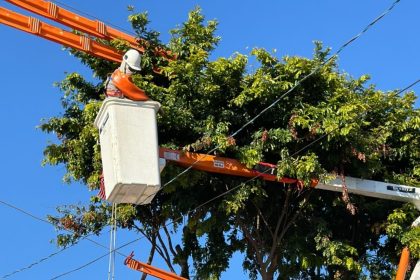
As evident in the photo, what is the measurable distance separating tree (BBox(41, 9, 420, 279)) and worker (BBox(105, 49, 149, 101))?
10.3 feet

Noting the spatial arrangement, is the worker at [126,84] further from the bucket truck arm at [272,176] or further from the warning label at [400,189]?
the warning label at [400,189]

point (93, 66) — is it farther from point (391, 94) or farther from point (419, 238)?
point (419, 238)

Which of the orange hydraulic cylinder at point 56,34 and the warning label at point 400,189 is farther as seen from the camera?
the warning label at point 400,189

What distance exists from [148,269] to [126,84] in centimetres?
531

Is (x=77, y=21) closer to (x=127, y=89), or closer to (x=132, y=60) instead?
(x=132, y=60)

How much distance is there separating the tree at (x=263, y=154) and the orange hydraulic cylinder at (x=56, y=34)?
35 centimetres

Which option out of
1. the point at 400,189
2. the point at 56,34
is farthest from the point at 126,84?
the point at 400,189

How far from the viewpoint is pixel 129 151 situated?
11.8m

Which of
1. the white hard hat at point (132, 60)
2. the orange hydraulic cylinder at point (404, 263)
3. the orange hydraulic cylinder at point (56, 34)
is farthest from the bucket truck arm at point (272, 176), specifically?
the orange hydraulic cylinder at point (56, 34)

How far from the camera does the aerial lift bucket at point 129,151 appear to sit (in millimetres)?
11672

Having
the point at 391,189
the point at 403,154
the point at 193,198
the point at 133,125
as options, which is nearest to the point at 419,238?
the point at 391,189

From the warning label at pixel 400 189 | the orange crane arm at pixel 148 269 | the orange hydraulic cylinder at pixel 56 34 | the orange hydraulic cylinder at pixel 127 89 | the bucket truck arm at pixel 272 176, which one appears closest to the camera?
the orange hydraulic cylinder at pixel 127 89

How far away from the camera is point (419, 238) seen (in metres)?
16.6

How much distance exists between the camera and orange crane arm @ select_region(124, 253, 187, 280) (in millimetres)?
16203
